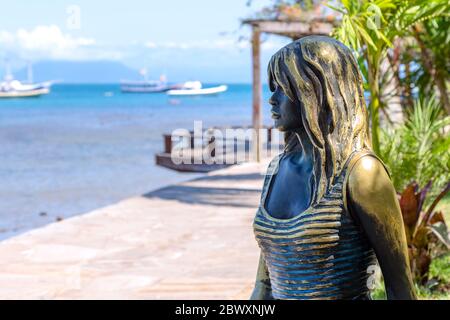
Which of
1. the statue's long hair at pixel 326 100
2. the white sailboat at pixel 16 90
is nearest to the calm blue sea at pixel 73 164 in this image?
the statue's long hair at pixel 326 100

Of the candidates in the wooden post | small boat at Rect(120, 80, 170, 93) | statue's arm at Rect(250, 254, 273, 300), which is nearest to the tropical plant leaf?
statue's arm at Rect(250, 254, 273, 300)

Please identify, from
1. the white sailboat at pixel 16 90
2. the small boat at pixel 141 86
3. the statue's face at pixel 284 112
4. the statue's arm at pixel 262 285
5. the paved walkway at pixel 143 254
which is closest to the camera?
the statue's face at pixel 284 112

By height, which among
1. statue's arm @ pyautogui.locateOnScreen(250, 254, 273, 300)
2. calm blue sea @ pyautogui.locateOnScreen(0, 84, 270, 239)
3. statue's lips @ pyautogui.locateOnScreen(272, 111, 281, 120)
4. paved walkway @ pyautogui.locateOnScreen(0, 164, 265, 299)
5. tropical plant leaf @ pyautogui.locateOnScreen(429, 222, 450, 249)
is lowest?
calm blue sea @ pyautogui.locateOnScreen(0, 84, 270, 239)

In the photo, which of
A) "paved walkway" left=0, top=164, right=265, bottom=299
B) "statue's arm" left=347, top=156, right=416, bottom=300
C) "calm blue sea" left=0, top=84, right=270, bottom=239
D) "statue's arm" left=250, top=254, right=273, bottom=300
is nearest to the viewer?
"statue's arm" left=347, top=156, right=416, bottom=300

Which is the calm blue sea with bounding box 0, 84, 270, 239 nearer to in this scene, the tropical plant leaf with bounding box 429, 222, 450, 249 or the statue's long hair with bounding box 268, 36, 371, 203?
the tropical plant leaf with bounding box 429, 222, 450, 249

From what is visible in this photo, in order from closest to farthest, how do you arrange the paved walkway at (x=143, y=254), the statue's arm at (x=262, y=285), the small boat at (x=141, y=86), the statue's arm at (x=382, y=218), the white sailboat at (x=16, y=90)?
the statue's arm at (x=382, y=218) < the statue's arm at (x=262, y=285) < the paved walkway at (x=143, y=254) < the small boat at (x=141, y=86) < the white sailboat at (x=16, y=90)

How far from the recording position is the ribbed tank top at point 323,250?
2.12m

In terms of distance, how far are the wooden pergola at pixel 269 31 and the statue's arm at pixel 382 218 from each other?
10929 millimetres

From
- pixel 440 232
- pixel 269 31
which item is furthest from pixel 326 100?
pixel 269 31

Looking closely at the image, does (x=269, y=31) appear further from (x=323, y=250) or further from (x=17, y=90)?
(x=17, y=90)

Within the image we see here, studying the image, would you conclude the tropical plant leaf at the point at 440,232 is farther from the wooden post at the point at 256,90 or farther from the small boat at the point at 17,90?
the small boat at the point at 17,90

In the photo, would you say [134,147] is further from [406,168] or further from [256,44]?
[406,168]

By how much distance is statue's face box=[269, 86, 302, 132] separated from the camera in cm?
218

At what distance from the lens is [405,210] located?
5559 mm
